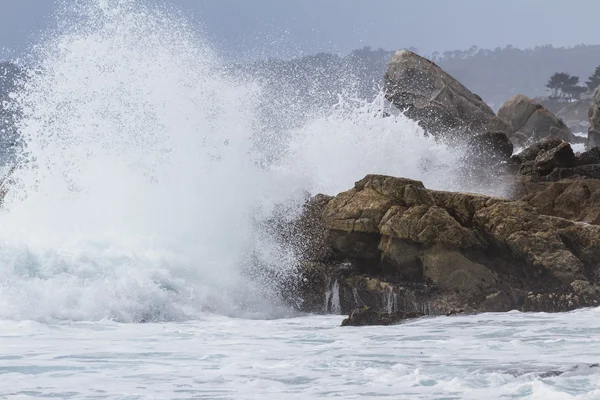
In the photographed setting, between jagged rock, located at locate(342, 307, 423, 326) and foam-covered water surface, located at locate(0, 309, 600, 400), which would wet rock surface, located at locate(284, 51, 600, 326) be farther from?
foam-covered water surface, located at locate(0, 309, 600, 400)

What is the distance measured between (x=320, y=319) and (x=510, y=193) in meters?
5.68

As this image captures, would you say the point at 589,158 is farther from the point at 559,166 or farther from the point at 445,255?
the point at 445,255

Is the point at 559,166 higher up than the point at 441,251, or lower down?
higher up

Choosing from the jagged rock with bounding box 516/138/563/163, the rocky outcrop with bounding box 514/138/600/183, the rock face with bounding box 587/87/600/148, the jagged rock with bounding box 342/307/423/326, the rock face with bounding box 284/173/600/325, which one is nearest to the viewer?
the jagged rock with bounding box 342/307/423/326

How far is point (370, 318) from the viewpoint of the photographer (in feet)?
37.4

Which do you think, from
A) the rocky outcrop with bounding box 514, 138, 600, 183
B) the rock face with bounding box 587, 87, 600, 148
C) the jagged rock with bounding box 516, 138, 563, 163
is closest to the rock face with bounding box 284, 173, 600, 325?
the rocky outcrop with bounding box 514, 138, 600, 183

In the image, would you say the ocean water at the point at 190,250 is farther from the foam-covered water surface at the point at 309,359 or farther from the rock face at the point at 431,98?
the rock face at the point at 431,98

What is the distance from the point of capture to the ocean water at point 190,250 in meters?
8.48

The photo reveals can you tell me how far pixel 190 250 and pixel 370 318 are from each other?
3.75 m

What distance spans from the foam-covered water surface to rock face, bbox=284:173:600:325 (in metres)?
0.52

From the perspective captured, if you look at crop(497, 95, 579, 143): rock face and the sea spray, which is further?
crop(497, 95, 579, 143): rock face

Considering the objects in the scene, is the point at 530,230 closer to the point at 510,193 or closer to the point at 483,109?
the point at 510,193

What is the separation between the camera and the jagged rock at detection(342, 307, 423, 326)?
11352 mm

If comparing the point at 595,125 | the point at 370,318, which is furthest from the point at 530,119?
the point at 370,318
